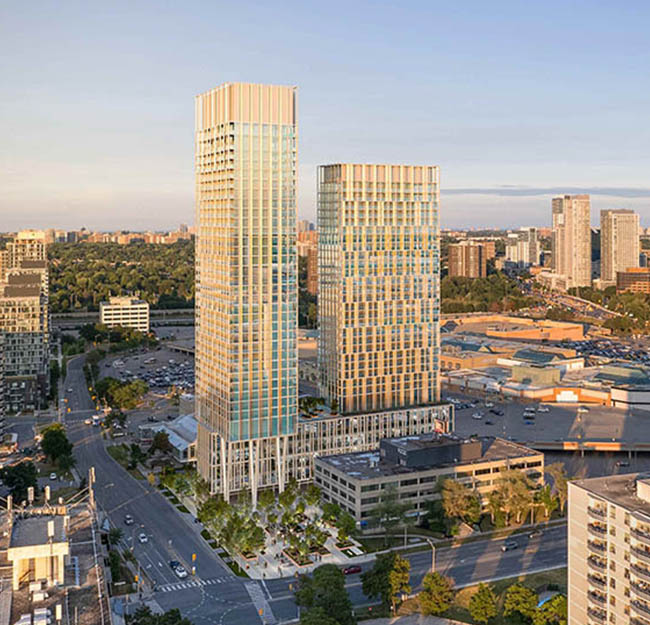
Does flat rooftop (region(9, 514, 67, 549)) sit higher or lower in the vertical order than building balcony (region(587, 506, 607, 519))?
lower

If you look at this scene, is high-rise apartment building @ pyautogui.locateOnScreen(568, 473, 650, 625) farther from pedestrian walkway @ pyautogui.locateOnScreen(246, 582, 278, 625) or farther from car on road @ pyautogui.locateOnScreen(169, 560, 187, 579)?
car on road @ pyautogui.locateOnScreen(169, 560, 187, 579)

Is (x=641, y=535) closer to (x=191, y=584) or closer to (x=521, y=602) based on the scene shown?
(x=521, y=602)

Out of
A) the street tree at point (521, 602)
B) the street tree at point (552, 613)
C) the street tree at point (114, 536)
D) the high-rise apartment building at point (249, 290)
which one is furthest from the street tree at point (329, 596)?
the high-rise apartment building at point (249, 290)

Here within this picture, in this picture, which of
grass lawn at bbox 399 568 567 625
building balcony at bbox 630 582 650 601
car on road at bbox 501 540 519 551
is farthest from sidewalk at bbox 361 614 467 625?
car on road at bbox 501 540 519 551

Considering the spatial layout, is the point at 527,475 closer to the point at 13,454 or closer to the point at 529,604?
the point at 529,604

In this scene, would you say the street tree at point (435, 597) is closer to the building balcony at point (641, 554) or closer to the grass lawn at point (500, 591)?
the grass lawn at point (500, 591)

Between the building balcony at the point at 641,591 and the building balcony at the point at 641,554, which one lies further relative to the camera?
the building balcony at the point at 641,554
